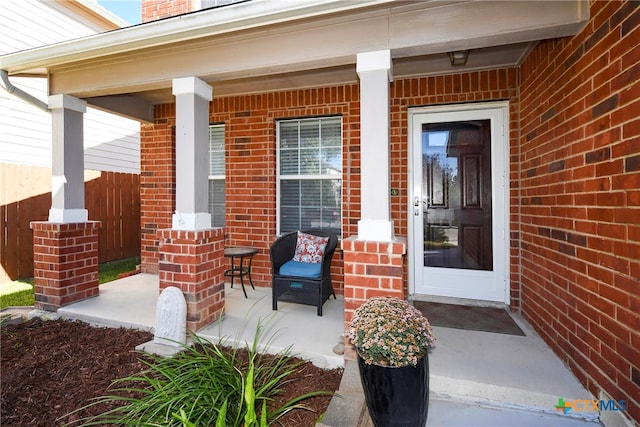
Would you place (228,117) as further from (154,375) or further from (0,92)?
(0,92)

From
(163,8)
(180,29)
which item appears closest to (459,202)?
(180,29)

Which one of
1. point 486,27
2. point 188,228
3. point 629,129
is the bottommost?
point 188,228

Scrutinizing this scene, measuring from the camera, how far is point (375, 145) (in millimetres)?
2340

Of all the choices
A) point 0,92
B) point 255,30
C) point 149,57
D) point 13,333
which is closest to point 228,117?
point 149,57

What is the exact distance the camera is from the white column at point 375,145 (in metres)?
2.33

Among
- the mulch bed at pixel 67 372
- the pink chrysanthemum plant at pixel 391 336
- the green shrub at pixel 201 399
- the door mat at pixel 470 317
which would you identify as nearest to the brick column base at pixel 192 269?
the mulch bed at pixel 67 372

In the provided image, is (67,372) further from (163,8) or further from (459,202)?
(163,8)

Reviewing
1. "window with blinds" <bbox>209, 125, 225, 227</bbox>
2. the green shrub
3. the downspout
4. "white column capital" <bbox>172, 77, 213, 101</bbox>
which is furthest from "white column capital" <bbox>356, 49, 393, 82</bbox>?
the downspout

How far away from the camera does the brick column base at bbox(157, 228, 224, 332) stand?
282cm

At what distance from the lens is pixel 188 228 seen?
2.89 m

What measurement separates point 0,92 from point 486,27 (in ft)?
23.7

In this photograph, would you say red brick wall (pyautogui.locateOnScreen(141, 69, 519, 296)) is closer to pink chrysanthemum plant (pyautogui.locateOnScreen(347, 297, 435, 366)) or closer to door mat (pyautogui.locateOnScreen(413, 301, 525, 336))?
door mat (pyautogui.locateOnScreen(413, 301, 525, 336))

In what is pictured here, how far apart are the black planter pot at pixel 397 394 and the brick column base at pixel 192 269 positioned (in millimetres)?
1773

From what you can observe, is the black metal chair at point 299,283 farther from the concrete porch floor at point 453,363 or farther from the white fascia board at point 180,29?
the white fascia board at point 180,29
